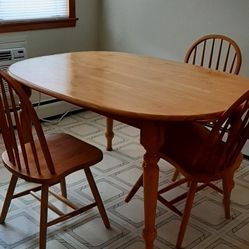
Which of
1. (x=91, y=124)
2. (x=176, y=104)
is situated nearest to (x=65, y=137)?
(x=176, y=104)

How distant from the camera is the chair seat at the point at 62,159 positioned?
1749 millimetres

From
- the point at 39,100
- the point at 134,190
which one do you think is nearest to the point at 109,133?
the point at 134,190

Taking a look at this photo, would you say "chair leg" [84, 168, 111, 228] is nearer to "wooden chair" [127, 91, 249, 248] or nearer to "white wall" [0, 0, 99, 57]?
"wooden chair" [127, 91, 249, 248]

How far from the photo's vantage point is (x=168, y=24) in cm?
323

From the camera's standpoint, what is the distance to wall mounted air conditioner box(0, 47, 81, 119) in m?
3.19

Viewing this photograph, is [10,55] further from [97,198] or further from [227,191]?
[227,191]

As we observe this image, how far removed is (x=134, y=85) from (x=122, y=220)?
A: 0.75 metres

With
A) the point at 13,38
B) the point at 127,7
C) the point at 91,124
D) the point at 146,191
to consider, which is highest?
the point at 127,7

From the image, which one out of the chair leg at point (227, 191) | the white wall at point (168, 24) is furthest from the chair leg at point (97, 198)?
the white wall at point (168, 24)

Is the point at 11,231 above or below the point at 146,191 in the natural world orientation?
below

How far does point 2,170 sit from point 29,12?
4.46ft

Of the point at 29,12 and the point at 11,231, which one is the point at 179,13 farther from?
the point at 11,231

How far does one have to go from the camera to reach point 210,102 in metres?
1.70

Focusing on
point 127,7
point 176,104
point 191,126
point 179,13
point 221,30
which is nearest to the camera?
point 176,104
